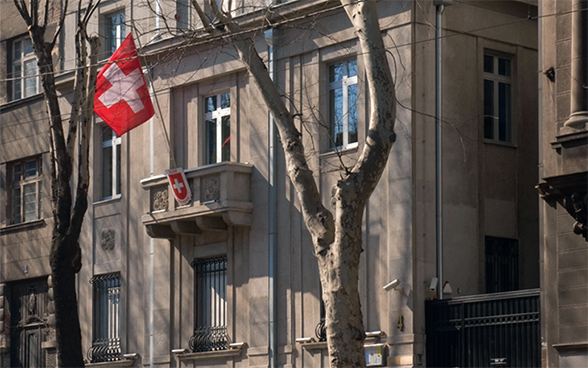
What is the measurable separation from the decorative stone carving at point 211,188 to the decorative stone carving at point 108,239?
4.64 metres

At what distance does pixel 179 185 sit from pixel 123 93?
7.82 ft

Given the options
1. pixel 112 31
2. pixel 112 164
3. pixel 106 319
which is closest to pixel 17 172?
pixel 112 164

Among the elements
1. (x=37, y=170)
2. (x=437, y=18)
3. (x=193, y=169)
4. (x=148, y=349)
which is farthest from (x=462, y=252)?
(x=37, y=170)

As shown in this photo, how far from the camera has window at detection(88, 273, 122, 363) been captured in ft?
105

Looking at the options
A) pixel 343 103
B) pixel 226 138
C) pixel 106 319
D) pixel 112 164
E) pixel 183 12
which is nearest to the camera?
pixel 343 103

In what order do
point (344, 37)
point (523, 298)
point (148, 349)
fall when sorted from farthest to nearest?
point (148, 349) < point (344, 37) < point (523, 298)

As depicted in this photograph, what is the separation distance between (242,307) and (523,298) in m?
7.56

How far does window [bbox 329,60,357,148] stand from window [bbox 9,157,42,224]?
35.1ft

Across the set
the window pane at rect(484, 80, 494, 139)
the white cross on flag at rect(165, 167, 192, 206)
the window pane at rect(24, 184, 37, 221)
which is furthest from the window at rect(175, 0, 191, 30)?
the window pane at rect(484, 80, 494, 139)

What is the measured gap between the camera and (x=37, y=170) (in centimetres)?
3525

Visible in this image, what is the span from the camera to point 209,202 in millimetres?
28422

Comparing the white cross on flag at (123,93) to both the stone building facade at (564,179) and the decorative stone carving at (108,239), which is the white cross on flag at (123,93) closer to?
the decorative stone carving at (108,239)

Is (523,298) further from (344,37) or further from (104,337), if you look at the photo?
(104,337)

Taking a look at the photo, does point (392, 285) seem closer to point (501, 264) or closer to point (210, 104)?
point (501, 264)
